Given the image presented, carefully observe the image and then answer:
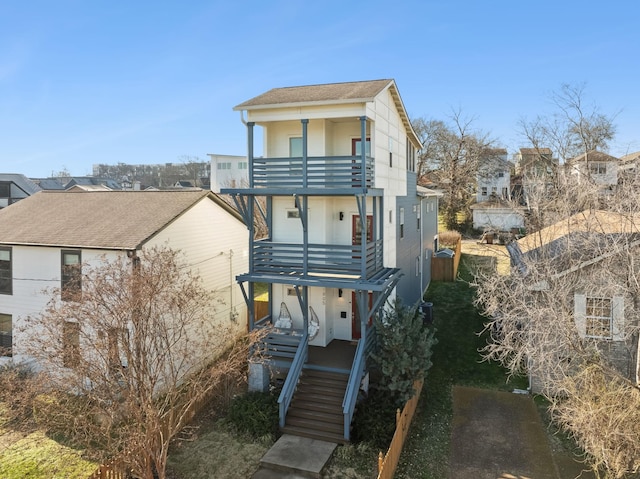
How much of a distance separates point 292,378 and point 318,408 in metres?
1.25

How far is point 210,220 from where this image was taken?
21375 millimetres

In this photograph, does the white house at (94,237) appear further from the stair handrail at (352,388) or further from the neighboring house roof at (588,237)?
the neighboring house roof at (588,237)

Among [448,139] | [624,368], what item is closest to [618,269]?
[624,368]

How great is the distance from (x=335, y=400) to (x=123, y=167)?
463 ft

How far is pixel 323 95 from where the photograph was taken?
→ 54.5 feet

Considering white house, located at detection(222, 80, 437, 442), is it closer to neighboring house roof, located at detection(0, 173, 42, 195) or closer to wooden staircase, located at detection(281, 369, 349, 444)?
wooden staircase, located at detection(281, 369, 349, 444)

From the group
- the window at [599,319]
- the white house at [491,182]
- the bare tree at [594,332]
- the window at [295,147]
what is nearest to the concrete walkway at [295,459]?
the bare tree at [594,332]

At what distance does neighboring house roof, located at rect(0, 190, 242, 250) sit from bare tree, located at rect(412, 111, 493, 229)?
38.9 metres

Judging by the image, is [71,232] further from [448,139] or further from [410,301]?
[448,139]

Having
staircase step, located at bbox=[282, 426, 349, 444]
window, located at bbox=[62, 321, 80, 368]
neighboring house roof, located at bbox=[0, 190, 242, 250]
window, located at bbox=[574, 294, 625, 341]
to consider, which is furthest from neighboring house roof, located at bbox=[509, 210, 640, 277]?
neighboring house roof, located at bbox=[0, 190, 242, 250]

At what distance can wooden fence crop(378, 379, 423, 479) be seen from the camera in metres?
11.3

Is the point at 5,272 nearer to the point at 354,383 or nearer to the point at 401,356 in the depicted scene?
the point at 354,383

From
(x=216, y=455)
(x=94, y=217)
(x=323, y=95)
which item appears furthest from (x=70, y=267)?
(x=323, y=95)

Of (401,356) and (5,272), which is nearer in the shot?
(401,356)
